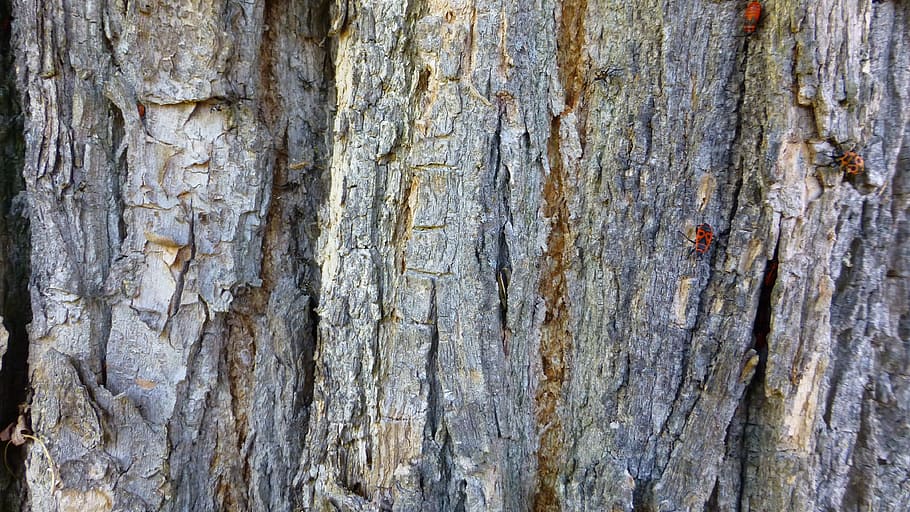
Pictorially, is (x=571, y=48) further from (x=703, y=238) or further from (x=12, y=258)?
(x=12, y=258)

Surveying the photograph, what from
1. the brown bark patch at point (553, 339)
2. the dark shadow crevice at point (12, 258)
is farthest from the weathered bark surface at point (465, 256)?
the dark shadow crevice at point (12, 258)

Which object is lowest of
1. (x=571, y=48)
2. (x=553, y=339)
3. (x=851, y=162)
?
(x=553, y=339)

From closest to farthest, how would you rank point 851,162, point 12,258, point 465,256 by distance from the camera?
point 851,162 < point 465,256 < point 12,258

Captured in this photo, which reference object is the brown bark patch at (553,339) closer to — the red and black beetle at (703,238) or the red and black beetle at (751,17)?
the red and black beetle at (703,238)

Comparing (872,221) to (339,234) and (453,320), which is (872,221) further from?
(339,234)

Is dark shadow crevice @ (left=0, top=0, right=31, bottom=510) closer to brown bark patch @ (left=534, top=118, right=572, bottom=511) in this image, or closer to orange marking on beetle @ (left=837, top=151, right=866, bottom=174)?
brown bark patch @ (left=534, top=118, right=572, bottom=511)

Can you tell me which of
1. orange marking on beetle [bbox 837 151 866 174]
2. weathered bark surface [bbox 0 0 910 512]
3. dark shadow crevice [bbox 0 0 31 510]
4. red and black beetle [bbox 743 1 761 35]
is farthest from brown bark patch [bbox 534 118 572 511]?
dark shadow crevice [bbox 0 0 31 510]

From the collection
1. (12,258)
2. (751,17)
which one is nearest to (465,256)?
(751,17)

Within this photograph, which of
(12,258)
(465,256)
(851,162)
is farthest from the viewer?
→ (12,258)

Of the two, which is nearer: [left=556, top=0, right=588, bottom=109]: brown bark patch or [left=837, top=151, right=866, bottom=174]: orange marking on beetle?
[left=837, top=151, right=866, bottom=174]: orange marking on beetle
